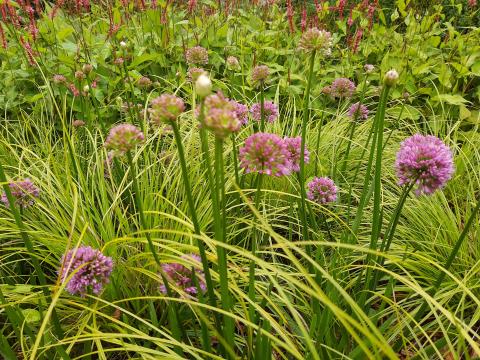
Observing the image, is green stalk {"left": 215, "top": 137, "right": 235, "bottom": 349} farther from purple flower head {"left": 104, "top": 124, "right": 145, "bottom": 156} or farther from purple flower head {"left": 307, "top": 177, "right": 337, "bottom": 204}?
purple flower head {"left": 307, "top": 177, "right": 337, "bottom": 204}

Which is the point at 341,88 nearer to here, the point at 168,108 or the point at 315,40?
the point at 315,40

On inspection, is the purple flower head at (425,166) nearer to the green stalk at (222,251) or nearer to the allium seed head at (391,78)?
the allium seed head at (391,78)

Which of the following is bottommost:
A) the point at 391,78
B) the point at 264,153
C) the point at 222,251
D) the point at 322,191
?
the point at 322,191

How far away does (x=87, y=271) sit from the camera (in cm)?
97

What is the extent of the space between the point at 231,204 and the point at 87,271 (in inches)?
36.0

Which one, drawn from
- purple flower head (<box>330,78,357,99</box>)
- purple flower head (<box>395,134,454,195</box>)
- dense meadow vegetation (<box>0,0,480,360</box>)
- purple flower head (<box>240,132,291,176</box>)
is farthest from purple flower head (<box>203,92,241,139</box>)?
purple flower head (<box>330,78,357,99</box>)

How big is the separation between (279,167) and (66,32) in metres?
2.09

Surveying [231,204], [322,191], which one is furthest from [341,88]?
[231,204]

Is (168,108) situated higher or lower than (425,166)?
higher

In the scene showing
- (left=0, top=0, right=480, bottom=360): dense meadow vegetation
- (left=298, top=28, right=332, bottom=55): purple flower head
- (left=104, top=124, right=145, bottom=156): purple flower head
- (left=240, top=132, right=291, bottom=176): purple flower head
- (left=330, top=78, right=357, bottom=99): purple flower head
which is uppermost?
(left=298, top=28, right=332, bottom=55): purple flower head

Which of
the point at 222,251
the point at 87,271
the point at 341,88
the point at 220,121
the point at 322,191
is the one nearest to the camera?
the point at 220,121

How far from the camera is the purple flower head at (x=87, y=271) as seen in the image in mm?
943

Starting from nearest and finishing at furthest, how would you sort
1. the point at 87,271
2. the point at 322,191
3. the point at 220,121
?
1. the point at 220,121
2. the point at 87,271
3. the point at 322,191

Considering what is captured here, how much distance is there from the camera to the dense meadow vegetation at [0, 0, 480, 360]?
0.90 m
